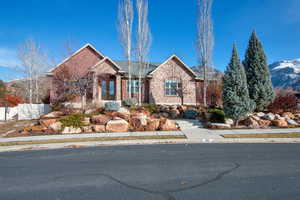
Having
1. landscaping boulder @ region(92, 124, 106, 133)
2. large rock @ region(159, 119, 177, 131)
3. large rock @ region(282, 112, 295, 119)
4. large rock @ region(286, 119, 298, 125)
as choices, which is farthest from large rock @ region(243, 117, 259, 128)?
landscaping boulder @ region(92, 124, 106, 133)

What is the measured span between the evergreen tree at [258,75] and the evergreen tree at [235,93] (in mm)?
3231

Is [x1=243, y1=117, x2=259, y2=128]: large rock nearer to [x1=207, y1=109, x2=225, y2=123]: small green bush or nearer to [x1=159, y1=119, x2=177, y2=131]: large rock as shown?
[x1=207, y1=109, x2=225, y2=123]: small green bush

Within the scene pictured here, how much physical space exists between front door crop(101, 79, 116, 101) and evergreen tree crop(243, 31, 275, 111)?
50.0 ft

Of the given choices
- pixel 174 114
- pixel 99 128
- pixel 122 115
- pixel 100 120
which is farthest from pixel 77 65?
pixel 174 114

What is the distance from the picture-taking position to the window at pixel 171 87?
20.3 meters

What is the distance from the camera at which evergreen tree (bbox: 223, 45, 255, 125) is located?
37.6ft

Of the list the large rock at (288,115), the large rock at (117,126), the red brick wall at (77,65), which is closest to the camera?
the large rock at (117,126)

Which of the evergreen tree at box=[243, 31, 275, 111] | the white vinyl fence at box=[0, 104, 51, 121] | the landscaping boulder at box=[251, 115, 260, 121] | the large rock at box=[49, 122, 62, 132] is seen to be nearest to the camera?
the large rock at box=[49, 122, 62, 132]

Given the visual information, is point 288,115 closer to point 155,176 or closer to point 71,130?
point 155,176

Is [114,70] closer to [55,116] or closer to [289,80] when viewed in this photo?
[55,116]

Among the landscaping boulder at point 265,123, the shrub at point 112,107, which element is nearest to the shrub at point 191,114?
the landscaping boulder at point 265,123

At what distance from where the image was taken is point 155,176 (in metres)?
3.98

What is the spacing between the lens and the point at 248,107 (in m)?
11.5

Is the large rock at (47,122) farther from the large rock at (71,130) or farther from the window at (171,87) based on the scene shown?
the window at (171,87)
